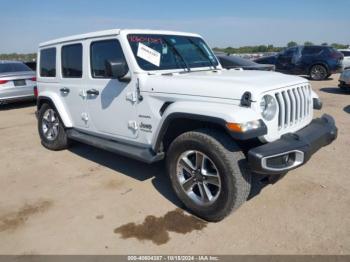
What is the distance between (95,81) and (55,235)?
2108 millimetres

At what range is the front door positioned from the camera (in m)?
4.05

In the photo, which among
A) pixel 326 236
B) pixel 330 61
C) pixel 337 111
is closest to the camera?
pixel 326 236

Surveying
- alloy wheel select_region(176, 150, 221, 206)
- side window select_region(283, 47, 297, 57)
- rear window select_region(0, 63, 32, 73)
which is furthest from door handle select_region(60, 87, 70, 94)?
side window select_region(283, 47, 297, 57)

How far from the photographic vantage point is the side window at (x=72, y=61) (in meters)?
4.78

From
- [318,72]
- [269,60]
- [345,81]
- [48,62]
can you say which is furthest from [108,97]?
[269,60]

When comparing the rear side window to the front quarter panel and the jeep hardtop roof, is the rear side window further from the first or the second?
the front quarter panel

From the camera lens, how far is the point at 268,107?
3.18 m

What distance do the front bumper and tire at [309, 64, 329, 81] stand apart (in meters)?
12.3

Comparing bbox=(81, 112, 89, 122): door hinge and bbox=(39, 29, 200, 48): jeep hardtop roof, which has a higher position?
bbox=(39, 29, 200, 48): jeep hardtop roof

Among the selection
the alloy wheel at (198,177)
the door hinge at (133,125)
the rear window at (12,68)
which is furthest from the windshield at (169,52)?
the rear window at (12,68)

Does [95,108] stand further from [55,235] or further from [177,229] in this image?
[177,229]

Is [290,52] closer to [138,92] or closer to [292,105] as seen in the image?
[292,105]

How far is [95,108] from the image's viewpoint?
15.1ft

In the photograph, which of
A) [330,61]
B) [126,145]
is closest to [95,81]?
[126,145]
